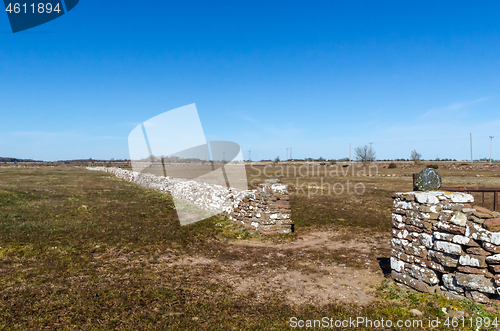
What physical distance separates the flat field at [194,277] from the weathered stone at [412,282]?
145mm

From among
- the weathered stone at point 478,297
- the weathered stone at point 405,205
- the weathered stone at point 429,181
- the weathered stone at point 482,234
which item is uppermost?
the weathered stone at point 429,181

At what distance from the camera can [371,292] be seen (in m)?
5.98

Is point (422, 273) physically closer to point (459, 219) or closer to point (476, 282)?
point (476, 282)

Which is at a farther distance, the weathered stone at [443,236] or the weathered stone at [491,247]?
the weathered stone at [443,236]

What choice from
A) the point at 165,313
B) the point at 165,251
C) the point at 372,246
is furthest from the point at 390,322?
the point at 165,251

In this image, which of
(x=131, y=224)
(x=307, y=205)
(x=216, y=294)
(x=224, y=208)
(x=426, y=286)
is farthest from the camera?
(x=307, y=205)

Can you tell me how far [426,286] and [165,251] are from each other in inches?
274

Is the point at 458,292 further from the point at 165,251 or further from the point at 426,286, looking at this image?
the point at 165,251

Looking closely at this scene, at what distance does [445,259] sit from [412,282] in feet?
3.27

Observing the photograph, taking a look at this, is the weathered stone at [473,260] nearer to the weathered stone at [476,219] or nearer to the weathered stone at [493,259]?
the weathered stone at [493,259]

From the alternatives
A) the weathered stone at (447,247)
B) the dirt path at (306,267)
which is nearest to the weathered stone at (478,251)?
the weathered stone at (447,247)

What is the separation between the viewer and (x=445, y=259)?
16.6 ft

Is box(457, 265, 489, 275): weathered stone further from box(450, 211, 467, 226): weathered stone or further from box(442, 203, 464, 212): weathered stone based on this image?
box(442, 203, 464, 212): weathered stone

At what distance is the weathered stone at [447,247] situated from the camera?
4.89m
